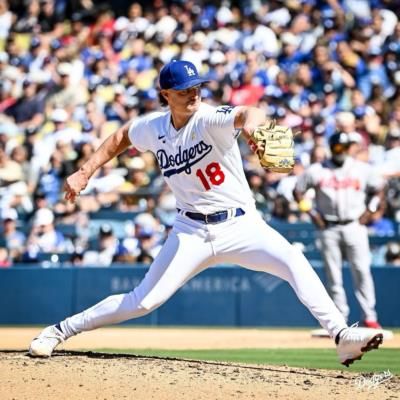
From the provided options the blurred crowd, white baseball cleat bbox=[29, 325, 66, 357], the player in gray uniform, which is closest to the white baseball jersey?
the player in gray uniform

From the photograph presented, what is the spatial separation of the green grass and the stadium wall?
330 centimetres

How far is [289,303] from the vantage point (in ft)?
41.0

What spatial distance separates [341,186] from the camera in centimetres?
1061

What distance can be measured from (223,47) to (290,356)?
29.6 feet

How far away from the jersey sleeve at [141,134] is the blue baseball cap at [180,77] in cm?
39

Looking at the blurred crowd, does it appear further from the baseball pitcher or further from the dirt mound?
the dirt mound

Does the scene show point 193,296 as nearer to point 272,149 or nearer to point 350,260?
point 350,260

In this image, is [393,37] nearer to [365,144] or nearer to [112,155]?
[365,144]

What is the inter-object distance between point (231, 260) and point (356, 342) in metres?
0.99


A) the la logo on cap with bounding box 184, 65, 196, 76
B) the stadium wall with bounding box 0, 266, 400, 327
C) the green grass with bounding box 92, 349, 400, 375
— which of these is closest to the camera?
the la logo on cap with bounding box 184, 65, 196, 76

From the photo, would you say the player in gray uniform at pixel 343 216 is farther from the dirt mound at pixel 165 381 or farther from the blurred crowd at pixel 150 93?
the dirt mound at pixel 165 381

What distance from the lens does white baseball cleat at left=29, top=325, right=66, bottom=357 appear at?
6.93 m

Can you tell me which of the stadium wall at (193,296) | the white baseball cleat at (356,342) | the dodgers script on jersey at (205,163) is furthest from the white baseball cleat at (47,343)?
the stadium wall at (193,296)

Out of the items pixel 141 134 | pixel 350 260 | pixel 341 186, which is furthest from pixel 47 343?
pixel 341 186
